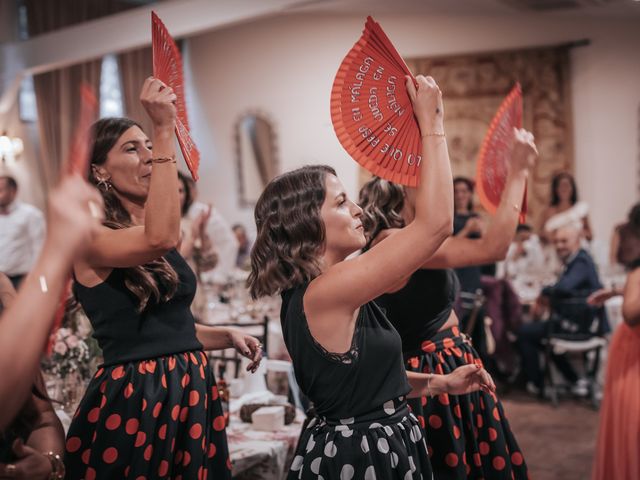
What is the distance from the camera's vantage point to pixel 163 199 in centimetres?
155

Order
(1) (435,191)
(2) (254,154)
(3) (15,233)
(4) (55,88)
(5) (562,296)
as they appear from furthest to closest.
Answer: (2) (254,154), (4) (55,88), (3) (15,233), (5) (562,296), (1) (435,191)

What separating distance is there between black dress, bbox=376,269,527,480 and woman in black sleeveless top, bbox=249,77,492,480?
474 millimetres

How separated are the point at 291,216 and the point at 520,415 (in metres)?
3.95

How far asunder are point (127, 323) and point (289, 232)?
1.69 ft

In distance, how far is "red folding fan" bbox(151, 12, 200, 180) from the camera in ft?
5.48

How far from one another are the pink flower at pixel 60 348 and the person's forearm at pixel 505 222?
153 cm

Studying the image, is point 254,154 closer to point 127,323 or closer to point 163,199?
point 127,323

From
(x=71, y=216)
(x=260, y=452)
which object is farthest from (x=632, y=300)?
(x=71, y=216)

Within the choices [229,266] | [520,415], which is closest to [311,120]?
[229,266]

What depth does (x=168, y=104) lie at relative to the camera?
1.56 metres

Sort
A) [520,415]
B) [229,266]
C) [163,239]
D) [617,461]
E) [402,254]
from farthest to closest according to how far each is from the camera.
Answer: [229,266] < [520,415] < [617,461] < [163,239] < [402,254]

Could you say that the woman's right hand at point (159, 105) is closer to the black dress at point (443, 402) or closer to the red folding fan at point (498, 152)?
the black dress at point (443, 402)

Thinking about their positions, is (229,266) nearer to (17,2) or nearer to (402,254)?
(17,2)

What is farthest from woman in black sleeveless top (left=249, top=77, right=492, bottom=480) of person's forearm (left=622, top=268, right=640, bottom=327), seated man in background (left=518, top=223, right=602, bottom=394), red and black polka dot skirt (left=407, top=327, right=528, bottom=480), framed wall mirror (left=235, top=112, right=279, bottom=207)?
framed wall mirror (left=235, top=112, right=279, bottom=207)
